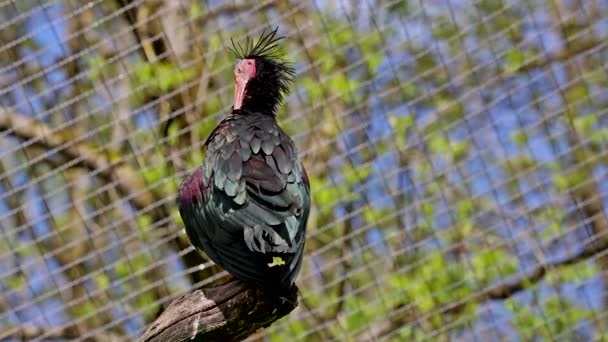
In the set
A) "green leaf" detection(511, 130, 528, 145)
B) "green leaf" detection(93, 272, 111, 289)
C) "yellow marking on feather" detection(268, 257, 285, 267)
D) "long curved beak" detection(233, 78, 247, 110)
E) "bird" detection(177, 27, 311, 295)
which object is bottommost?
"green leaf" detection(511, 130, 528, 145)

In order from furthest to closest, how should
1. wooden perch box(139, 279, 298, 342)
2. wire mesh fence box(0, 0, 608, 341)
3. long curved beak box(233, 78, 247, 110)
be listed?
wire mesh fence box(0, 0, 608, 341) → long curved beak box(233, 78, 247, 110) → wooden perch box(139, 279, 298, 342)

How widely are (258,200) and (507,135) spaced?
270 cm

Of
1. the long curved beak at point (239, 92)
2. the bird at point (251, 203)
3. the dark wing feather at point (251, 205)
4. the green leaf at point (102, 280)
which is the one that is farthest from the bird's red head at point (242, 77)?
the green leaf at point (102, 280)

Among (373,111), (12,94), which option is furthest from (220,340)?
(12,94)

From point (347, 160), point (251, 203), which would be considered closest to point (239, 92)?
point (251, 203)

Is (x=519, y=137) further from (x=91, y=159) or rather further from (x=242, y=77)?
(x=91, y=159)

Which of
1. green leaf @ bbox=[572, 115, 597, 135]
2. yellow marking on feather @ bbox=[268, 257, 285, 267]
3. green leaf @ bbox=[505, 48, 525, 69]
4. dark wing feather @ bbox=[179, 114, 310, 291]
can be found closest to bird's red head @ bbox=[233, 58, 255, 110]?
dark wing feather @ bbox=[179, 114, 310, 291]

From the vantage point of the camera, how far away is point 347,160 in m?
5.80

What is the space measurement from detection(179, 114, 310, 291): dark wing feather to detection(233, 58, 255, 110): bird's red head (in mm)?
292

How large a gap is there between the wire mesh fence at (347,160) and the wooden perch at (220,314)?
234 cm

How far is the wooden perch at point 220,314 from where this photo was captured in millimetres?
3119

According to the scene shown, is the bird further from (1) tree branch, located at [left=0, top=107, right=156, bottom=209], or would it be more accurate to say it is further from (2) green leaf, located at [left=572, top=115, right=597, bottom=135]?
(2) green leaf, located at [left=572, top=115, right=597, bottom=135]

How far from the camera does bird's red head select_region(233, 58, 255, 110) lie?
4.04 meters

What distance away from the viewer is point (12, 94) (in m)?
5.82
